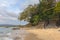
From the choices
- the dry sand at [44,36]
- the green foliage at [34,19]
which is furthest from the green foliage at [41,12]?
the dry sand at [44,36]

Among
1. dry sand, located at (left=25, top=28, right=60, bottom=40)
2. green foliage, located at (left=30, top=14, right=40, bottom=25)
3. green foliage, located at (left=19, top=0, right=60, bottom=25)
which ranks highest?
green foliage, located at (left=19, top=0, right=60, bottom=25)

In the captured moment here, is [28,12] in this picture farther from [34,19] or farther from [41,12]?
[41,12]

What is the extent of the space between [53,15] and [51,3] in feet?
2.34

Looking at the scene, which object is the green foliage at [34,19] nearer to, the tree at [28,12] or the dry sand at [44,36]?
the tree at [28,12]

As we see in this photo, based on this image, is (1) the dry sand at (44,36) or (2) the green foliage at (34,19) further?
(2) the green foliage at (34,19)

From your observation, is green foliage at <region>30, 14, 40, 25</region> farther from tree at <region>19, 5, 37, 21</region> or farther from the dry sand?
the dry sand

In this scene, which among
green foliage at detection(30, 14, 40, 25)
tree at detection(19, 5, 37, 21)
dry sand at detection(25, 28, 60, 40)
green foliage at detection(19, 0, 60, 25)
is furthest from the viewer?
green foliage at detection(30, 14, 40, 25)

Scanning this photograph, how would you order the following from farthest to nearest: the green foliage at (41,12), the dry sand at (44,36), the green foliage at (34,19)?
the green foliage at (34,19) < the green foliage at (41,12) < the dry sand at (44,36)

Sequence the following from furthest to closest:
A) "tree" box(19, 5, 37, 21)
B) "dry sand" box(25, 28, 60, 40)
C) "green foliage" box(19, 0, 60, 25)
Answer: "green foliage" box(19, 0, 60, 25) < "tree" box(19, 5, 37, 21) < "dry sand" box(25, 28, 60, 40)

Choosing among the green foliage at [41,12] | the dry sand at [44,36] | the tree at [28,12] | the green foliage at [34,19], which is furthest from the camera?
the green foliage at [34,19]

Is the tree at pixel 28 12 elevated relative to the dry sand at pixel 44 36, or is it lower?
elevated

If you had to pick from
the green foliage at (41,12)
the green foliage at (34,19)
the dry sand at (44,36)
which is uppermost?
the green foliage at (41,12)

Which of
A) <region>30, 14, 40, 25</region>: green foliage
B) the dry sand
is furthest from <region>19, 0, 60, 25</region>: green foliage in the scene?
the dry sand

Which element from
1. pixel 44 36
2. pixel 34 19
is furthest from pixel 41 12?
pixel 44 36
